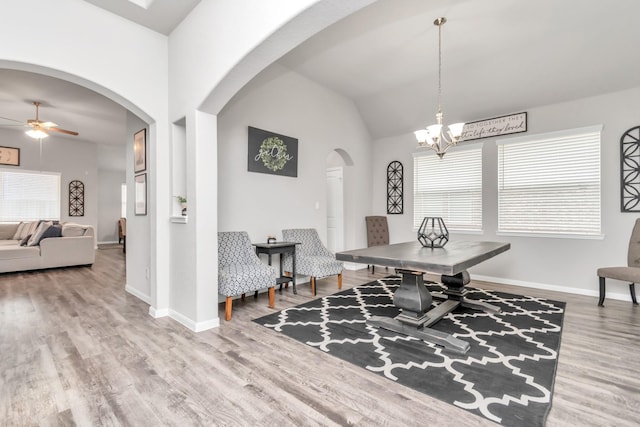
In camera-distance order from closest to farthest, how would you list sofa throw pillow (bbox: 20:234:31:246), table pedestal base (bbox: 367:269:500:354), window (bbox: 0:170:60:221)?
table pedestal base (bbox: 367:269:500:354)
sofa throw pillow (bbox: 20:234:31:246)
window (bbox: 0:170:60:221)

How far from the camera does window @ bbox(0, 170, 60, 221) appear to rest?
7039 mm

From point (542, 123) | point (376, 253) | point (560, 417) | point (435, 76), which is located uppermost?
point (435, 76)

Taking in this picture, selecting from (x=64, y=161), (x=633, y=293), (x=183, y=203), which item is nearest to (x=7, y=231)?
(x=64, y=161)

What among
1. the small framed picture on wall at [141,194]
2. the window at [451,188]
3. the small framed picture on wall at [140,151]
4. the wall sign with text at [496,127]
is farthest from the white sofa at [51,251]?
the wall sign with text at [496,127]

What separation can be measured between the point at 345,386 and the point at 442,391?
596 mm

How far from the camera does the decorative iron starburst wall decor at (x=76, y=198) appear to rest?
312 inches

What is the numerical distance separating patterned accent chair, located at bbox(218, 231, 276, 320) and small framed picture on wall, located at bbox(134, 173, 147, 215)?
106 centimetres


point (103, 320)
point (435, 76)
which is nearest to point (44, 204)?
point (103, 320)

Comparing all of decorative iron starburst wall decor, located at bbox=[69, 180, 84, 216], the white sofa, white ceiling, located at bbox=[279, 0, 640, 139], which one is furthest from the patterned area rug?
decorative iron starburst wall decor, located at bbox=[69, 180, 84, 216]

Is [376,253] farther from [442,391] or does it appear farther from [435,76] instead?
[435,76]

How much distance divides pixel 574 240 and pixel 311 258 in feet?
12.2

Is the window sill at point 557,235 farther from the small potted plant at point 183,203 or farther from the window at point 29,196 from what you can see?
the window at point 29,196

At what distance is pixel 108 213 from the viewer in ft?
34.8

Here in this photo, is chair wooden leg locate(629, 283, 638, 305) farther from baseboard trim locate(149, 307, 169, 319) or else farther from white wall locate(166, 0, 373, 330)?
baseboard trim locate(149, 307, 169, 319)
